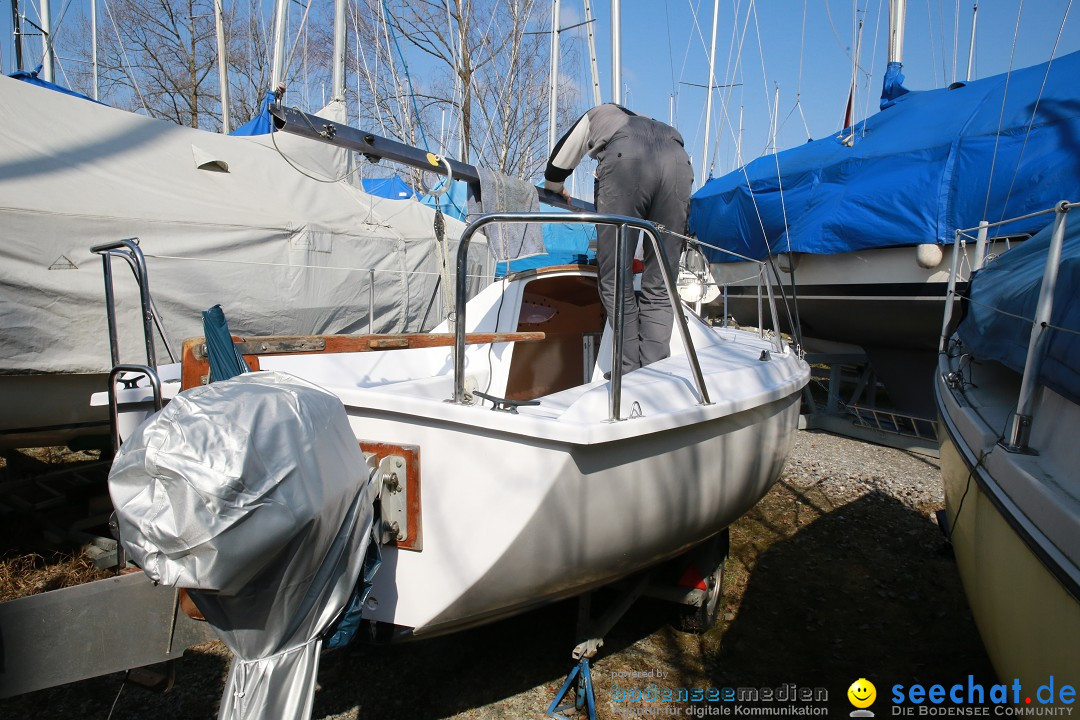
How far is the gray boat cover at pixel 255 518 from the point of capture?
48.8 inches

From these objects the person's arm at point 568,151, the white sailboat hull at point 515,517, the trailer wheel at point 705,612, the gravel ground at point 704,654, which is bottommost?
the gravel ground at point 704,654

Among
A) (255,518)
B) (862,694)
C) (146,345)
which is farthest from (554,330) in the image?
(255,518)

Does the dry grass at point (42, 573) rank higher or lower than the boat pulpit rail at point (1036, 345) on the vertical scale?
lower

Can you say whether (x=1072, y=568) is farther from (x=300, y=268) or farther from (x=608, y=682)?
(x=300, y=268)

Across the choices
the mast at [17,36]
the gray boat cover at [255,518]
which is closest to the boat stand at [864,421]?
the gray boat cover at [255,518]

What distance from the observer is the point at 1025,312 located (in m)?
1.96

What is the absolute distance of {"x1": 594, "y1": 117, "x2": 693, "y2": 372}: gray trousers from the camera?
2.66 metres

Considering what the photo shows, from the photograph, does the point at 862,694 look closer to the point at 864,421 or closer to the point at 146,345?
the point at 146,345

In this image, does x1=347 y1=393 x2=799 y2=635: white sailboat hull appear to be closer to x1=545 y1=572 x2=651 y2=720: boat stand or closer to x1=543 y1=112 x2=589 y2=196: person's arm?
x1=545 y1=572 x2=651 y2=720: boat stand

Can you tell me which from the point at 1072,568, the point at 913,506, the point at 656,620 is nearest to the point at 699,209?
the point at 913,506

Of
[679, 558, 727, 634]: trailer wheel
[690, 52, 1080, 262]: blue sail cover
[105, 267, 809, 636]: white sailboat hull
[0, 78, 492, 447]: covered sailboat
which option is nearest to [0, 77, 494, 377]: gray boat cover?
[0, 78, 492, 447]: covered sailboat

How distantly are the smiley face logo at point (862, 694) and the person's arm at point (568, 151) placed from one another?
2477mm

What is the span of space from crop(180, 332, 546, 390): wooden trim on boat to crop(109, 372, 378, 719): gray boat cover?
532 mm

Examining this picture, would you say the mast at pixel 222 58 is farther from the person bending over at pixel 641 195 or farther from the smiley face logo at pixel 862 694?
the smiley face logo at pixel 862 694
